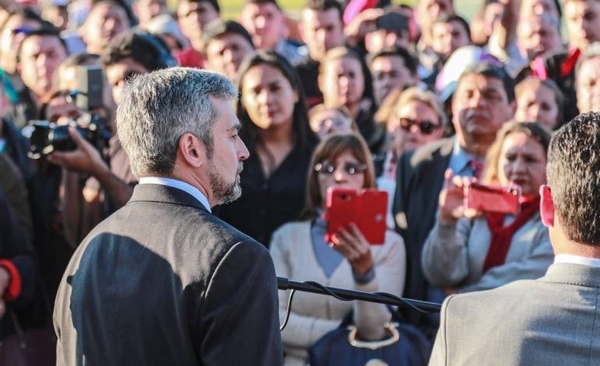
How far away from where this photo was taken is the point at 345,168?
572cm

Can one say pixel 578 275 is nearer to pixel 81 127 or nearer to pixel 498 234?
pixel 498 234

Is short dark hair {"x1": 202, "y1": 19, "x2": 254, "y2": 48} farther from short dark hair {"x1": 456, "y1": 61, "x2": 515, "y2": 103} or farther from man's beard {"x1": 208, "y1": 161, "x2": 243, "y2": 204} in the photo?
man's beard {"x1": 208, "y1": 161, "x2": 243, "y2": 204}

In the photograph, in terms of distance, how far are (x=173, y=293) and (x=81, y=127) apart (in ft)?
9.90

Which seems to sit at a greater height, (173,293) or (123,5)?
(123,5)

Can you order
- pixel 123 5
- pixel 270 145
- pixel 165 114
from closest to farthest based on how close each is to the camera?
pixel 165 114 < pixel 270 145 < pixel 123 5

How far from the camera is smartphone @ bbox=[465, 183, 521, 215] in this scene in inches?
198

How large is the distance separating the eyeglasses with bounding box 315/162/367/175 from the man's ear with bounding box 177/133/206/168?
270cm

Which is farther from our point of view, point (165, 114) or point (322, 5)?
point (322, 5)

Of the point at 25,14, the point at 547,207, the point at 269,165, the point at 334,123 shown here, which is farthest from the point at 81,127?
the point at 25,14

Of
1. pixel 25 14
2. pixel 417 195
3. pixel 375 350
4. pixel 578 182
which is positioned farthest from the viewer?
pixel 25 14

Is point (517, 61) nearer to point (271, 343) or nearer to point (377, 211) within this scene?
point (377, 211)

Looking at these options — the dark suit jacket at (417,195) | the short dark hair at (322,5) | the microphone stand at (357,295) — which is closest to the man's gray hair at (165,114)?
the microphone stand at (357,295)

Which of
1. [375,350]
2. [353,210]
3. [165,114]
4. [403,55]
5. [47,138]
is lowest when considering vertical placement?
[375,350]

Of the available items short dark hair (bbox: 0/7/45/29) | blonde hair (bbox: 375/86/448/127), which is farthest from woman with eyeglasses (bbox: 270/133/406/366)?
short dark hair (bbox: 0/7/45/29)
